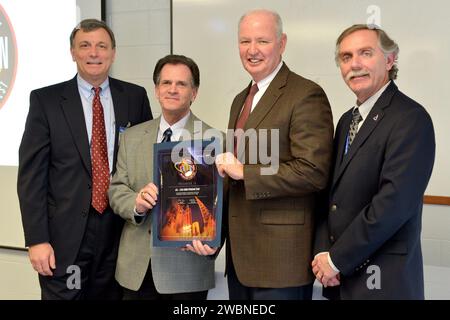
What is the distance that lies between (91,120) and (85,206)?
→ 33cm

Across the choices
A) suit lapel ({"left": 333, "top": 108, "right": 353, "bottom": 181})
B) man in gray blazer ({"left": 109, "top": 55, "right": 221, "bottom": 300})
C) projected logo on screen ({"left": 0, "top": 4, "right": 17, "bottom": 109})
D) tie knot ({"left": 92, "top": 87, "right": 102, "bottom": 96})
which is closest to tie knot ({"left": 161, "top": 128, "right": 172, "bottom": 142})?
man in gray blazer ({"left": 109, "top": 55, "right": 221, "bottom": 300})

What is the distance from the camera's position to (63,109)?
1.68 m

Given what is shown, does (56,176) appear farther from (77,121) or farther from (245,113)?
(245,113)

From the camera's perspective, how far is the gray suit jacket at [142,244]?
5.00ft

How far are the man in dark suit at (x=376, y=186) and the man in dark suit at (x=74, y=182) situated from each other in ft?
2.73

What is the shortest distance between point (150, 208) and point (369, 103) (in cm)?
78

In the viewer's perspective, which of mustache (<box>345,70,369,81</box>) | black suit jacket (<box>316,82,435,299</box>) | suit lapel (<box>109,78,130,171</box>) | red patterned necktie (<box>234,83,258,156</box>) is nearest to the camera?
black suit jacket (<box>316,82,435,299</box>)

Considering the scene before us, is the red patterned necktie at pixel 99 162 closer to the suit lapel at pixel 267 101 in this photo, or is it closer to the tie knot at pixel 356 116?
the suit lapel at pixel 267 101

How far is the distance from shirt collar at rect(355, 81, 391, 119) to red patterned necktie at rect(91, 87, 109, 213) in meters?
0.95

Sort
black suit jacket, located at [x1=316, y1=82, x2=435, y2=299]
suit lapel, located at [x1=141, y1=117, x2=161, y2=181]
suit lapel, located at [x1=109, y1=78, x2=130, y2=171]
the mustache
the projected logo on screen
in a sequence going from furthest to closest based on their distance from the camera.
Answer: the projected logo on screen, suit lapel, located at [x1=109, y1=78, x2=130, y2=171], suit lapel, located at [x1=141, y1=117, x2=161, y2=181], the mustache, black suit jacket, located at [x1=316, y1=82, x2=435, y2=299]

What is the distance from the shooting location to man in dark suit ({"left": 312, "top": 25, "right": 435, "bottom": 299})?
1.20 m

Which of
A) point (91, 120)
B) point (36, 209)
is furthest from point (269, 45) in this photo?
Answer: point (36, 209)

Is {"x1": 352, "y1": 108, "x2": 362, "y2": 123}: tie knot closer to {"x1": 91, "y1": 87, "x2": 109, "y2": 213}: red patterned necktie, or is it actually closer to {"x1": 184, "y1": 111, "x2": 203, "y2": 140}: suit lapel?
{"x1": 184, "y1": 111, "x2": 203, "y2": 140}: suit lapel

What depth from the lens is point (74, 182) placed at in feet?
5.44
